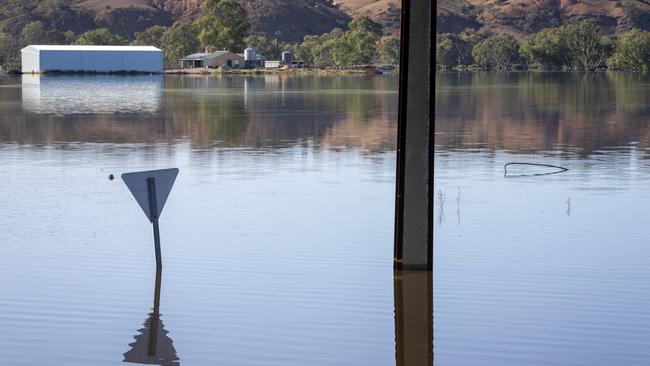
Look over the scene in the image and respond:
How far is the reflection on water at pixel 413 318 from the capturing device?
489 inches

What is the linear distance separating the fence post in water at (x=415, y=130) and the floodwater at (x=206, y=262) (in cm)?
78

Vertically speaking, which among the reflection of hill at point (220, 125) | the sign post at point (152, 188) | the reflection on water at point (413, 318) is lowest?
the reflection on water at point (413, 318)

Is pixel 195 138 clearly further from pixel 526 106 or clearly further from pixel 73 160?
pixel 526 106

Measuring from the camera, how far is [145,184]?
49.5ft

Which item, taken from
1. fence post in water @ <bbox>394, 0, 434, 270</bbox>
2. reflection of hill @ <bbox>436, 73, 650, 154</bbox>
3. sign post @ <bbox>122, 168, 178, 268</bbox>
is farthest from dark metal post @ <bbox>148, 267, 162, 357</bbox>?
reflection of hill @ <bbox>436, 73, 650, 154</bbox>

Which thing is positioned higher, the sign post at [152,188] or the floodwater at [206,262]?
the sign post at [152,188]

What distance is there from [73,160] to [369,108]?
3713cm

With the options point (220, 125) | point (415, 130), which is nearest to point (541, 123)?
point (220, 125)

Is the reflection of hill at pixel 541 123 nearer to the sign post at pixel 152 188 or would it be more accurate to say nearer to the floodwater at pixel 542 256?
the floodwater at pixel 542 256

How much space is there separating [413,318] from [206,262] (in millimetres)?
4268

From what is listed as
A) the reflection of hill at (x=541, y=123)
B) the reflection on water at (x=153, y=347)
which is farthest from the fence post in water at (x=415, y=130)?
the reflection of hill at (x=541, y=123)

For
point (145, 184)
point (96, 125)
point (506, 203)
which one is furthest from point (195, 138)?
point (145, 184)

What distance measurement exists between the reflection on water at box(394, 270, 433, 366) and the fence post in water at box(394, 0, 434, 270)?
467 mm

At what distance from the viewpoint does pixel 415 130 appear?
51.0 ft
